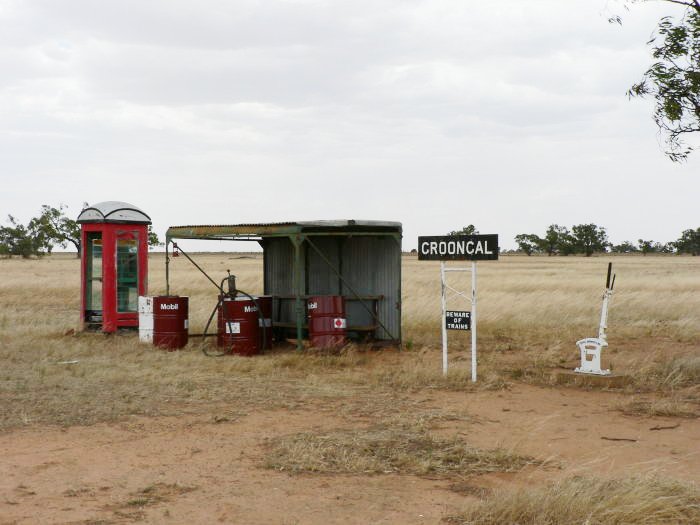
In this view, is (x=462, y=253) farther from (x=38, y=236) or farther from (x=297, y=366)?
(x=38, y=236)

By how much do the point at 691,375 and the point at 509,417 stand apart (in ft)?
13.2

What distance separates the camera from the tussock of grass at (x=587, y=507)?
5.02m

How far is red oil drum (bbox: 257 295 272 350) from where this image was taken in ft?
47.7

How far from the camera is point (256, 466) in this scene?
6.59 metres

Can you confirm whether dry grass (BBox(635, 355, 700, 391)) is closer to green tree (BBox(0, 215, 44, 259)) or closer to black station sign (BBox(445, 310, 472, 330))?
black station sign (BBox(445, 310, 472, 330))

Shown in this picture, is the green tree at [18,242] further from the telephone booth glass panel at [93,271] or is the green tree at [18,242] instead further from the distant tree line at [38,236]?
the telephone booth glass panel at [93,271]

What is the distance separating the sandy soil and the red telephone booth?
8.38 m

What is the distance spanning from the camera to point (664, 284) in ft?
109

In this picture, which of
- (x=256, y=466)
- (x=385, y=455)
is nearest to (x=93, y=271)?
(x=256, y=466)

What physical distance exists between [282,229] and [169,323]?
2.98m

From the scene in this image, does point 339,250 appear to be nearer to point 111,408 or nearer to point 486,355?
point 486,355

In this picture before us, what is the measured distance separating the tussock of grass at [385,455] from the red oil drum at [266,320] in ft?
22.9

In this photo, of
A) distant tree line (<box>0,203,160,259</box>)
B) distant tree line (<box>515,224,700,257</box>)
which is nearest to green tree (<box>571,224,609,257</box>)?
distant tree line (<box>515,224,700,257</box>)

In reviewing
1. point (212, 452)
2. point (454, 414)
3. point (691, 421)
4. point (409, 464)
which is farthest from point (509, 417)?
point (212, 452)
